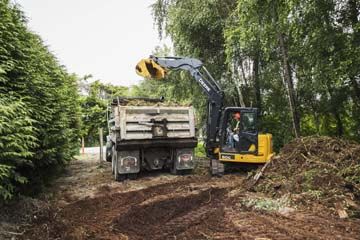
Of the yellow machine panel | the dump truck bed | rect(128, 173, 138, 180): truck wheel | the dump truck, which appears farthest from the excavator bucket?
the yellow machine panel

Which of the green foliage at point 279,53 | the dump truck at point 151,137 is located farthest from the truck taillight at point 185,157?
the green foliage at point 279,53

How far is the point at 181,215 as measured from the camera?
483 cm

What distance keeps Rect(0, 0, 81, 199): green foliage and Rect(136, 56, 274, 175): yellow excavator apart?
3114 millimetres

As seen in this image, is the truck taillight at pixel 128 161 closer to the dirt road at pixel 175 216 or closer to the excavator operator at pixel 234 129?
the dirt road at pixel 175 216

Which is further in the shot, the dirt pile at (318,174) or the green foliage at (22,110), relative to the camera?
the dirt pile at (318,174)

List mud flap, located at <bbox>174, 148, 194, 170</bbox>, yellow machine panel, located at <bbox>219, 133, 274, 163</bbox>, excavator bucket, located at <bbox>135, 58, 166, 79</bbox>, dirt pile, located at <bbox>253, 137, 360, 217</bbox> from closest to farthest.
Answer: dirt pile, located at <bbox>253, 137, 360, 217</bbox>, yellow machine panel, located at <bbox>219, 133, 274, 163</bbox>, mud flap, located at <bbox>174, 148, 194, 170</bbox>, excavator bucket, located at <bbox>135, 58, 166, 79</bbox>

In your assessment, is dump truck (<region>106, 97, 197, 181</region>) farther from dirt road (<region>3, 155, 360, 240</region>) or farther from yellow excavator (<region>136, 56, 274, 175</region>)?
dirt road (<region>3, 155, 360, 240</region>)

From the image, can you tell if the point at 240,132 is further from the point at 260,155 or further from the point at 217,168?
the point at 217,168

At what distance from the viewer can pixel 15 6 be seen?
5359 millimetres

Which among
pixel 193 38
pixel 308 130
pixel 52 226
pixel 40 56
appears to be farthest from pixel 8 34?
pixel 308 130

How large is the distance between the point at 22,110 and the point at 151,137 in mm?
4079

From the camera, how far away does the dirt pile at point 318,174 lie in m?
5.06

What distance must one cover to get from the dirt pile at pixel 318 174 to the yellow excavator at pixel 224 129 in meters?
1.15

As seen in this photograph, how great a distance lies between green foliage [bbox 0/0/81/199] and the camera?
12.7ft
